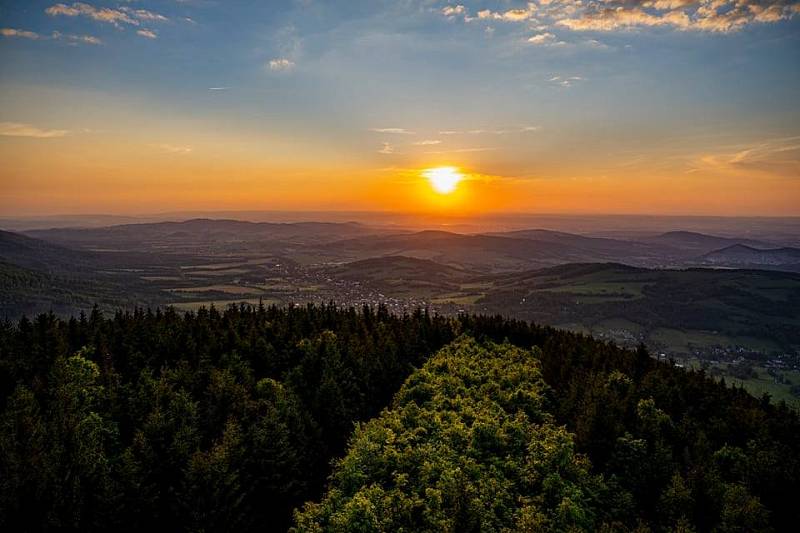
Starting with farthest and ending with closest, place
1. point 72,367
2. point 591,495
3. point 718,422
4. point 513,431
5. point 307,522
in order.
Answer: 1. point 72,367
2. point 718,422
3. point 513,431
4. point 591,495
5. point 307,522

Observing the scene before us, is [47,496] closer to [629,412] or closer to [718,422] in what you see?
[629,412]

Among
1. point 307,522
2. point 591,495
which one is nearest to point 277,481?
point 307,522

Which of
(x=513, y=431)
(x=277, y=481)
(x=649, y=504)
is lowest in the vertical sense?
(x=277, y=481)

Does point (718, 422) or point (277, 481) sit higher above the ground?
point (718, 422)

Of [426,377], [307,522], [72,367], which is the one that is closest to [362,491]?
[307,522]

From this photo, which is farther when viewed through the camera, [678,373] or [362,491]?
[678,373]

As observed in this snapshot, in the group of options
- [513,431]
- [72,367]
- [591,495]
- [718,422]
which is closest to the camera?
[591,495]
